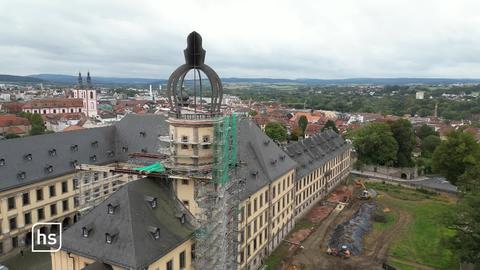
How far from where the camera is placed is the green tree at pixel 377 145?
9575 cm

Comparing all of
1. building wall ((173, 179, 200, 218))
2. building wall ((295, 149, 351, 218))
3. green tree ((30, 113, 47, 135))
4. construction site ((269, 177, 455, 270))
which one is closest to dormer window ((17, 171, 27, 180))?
building wall ((173, 179, 200, 218))

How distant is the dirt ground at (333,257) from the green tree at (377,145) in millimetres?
29936

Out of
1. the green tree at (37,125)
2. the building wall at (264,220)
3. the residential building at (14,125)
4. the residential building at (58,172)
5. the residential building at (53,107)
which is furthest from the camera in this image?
the residential building at (53,107)

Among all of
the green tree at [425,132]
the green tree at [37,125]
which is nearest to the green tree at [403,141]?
the green tree at [425,132]

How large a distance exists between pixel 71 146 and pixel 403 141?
268 feet

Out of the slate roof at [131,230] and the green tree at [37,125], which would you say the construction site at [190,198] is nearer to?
the slate roof at [131,230]

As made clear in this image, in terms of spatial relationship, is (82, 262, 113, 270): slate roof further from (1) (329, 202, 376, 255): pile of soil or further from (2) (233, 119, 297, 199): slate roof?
(1) (329, 202, 376, 255): pile of soil

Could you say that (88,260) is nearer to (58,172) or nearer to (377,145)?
(58,172)

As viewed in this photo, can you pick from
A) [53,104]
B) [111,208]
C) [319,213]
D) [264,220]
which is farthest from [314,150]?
[53,104]

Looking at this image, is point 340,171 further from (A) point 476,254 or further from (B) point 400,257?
(A) point 476,254

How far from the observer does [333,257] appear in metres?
50.7

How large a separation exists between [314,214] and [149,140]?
3187cm

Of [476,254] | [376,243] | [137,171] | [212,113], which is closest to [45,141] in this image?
[137,171]

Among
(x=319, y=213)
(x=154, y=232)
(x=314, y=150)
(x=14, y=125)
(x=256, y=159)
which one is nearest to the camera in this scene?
(x=154, y=232)
